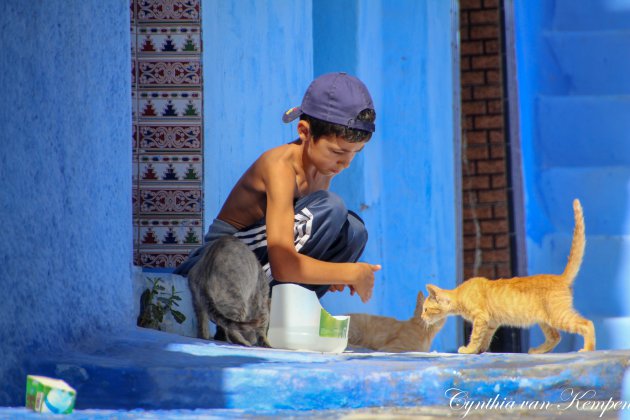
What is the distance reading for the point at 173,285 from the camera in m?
3.70

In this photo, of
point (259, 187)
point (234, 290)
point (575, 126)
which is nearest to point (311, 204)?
point (259, 187)

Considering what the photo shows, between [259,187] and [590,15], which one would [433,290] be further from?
[590,15]

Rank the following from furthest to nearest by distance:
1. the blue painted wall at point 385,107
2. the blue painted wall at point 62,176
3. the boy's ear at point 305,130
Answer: the blue painted wall at point 385,107 → the boy's ear at point 305,130 → the blue painted wall at point 62,176

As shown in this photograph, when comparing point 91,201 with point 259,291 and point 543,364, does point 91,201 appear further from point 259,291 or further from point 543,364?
point 543,364

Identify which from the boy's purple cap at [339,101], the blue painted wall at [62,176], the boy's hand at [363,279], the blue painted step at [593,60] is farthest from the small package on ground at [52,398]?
the blue painted step at [593,60]

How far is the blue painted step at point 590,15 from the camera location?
5.39 metres

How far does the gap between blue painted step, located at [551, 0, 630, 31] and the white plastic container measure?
9.23ft

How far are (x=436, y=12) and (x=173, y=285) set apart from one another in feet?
9.16

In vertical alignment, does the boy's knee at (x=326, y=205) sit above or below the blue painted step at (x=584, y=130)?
below

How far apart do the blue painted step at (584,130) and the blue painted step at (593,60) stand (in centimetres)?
6

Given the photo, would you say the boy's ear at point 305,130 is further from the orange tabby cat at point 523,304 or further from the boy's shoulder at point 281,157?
the orange tabby cat at point 523,304

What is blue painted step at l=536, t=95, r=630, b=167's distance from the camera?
533 cm

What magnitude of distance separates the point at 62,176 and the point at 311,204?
112cm

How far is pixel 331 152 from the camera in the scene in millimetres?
3457
